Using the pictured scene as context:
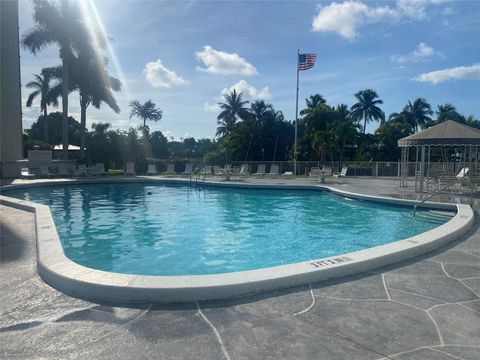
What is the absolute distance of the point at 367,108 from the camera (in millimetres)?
51406

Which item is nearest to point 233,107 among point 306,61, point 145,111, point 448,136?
point 145,111

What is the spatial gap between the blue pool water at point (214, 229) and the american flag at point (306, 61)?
492 inches

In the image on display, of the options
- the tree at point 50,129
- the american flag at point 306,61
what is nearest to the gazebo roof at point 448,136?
the american flag at point 306,61

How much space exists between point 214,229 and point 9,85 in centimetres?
1880

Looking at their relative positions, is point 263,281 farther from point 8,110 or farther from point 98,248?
point 8,110

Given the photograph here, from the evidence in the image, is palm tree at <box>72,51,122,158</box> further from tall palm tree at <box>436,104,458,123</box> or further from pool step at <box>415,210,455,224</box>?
tall palm tree at <box>436,104,458,123</box>

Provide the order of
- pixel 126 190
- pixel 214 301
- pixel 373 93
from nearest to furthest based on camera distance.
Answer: pixel 214 301 → pixel 126 190 → pixel 373 93

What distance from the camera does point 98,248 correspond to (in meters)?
7.27

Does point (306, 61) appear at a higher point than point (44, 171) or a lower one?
higher

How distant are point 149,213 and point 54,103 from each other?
2335cm

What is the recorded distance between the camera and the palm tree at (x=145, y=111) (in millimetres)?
52875

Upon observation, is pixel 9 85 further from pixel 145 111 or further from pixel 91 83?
pixel 145 111

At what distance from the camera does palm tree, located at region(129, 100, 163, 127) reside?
173 ft

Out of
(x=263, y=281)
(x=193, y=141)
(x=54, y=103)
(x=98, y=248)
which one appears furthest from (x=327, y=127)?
(x=193, y=141)
